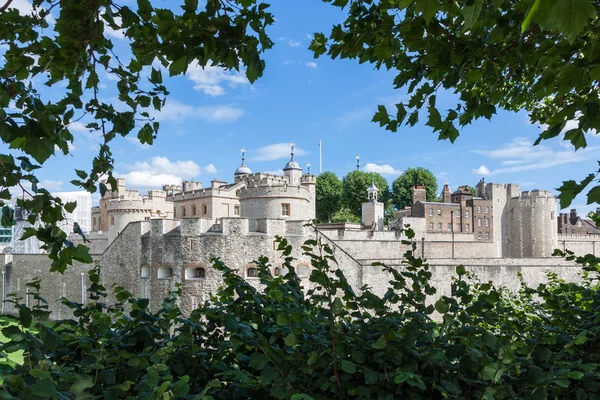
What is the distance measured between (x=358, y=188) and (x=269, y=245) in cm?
3804

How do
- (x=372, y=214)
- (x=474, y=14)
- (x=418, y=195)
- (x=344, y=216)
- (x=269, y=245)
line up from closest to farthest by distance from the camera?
(x=474, y=14) → (x=269, y=245) → (x=372, y=214) → (x=418, y=195) → (x=344, y=216)

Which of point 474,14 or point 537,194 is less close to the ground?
point 537,194

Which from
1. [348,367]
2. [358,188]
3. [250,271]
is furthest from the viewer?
[358,188]

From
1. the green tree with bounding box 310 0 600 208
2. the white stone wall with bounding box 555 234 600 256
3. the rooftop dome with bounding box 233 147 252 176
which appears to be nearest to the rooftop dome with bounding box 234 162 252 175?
the rooftop dome with bounding box 233 147 252 176

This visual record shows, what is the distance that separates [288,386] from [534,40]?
3111 mm

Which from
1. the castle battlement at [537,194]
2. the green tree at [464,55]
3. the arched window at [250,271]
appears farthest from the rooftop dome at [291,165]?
the green tree at [464,55]

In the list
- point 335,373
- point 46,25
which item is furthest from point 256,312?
point 46,25

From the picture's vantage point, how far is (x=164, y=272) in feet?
70.5

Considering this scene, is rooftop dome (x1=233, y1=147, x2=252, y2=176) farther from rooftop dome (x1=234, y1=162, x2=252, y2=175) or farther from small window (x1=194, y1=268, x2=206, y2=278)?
small window (x1=194, y1=268, x2=206, y2=278)

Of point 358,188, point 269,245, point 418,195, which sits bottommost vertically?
point 269,245

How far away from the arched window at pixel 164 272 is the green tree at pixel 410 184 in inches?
1631

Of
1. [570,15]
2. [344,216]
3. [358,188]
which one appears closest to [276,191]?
[344,216]

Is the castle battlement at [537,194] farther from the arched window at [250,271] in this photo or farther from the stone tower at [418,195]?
the arched window at [250,271]

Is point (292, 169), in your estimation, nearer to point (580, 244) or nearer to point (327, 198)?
point (327, 198)
